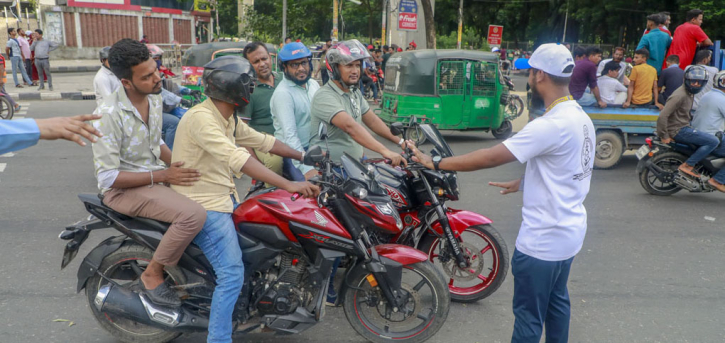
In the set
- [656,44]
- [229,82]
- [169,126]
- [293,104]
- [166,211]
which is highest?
[656,44]

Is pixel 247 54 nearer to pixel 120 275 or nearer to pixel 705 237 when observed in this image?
pixel 120 275

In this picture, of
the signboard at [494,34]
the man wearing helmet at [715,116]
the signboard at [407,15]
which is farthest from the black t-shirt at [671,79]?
the signboard at [494,34]

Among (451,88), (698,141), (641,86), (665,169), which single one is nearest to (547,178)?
(698,141)

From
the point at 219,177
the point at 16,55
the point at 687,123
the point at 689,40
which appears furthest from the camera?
the point at 16,55

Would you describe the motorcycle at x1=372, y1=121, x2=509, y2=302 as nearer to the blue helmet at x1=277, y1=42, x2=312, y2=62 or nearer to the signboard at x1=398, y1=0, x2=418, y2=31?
the blue helmet at x1=277, y1=42, x2=312, y2=62

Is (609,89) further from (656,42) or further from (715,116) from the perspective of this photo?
(656,42)

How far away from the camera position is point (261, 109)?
212 inches

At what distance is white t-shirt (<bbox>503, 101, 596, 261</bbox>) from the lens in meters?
2.72

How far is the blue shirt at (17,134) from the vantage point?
206cm

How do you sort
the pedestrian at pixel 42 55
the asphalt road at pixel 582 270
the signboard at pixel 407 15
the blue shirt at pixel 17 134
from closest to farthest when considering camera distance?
the blue shirt at pixel 17 134 < the asphalt road at pixel 582 270 < the pedestrian at pixel 42 55 < the signboard at pixel 407 15

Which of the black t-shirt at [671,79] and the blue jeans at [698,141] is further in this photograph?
the black t-shirt at [671,79]

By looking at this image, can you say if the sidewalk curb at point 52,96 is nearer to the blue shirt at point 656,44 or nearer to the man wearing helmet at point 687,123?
the blue shirt at point 656,44

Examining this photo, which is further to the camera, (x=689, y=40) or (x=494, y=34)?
(x=494, y=34)

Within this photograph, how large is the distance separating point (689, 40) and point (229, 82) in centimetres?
985
